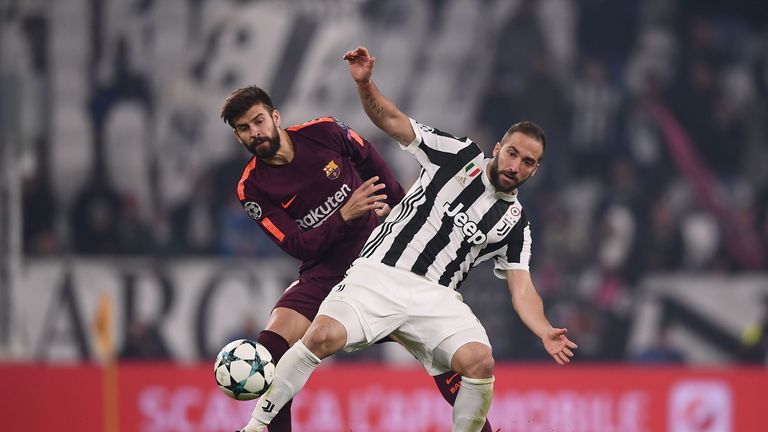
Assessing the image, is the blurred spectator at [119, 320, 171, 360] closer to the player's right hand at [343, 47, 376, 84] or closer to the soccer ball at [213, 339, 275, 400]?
the soccer ball at [213, 339, 275, 400]

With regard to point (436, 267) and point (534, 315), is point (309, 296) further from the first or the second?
point (534, 315)

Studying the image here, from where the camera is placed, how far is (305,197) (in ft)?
19.1

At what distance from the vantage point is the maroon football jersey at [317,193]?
18.6 feet

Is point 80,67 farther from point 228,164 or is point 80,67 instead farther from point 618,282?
point 618,282

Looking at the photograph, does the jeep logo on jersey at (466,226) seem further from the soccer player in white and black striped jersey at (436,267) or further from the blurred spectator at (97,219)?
the blurred spectator at (97,219)

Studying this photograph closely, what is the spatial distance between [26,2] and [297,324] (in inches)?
388

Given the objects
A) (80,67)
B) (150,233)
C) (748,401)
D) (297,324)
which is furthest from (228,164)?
(297,324)

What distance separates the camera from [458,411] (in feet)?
17.8

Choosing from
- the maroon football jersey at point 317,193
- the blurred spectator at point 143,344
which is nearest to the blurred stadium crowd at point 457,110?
the blurred spectator at point 143,344

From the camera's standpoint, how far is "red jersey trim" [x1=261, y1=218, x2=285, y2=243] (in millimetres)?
5676

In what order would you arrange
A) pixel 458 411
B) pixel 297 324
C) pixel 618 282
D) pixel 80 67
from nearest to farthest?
pixel 458 411
pixel 297 324
pixel 618 282
pixel 80 67

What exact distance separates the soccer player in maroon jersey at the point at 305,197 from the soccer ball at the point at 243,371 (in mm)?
383

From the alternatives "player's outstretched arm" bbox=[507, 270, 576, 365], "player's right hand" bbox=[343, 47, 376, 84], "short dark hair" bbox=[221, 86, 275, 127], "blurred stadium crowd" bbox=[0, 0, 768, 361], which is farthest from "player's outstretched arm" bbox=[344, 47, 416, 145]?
"blurred stadium crowd" bbox=[0, 0, 768, 361]

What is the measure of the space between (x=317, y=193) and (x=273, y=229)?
30 cm
